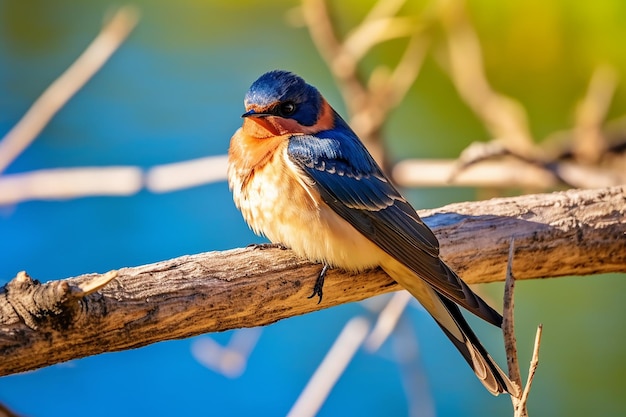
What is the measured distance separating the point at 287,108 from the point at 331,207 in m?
0.29

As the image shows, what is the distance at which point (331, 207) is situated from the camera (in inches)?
70.1

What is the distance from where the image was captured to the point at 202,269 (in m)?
1.53

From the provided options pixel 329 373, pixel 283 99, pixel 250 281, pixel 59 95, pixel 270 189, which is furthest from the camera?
pixel 59 95

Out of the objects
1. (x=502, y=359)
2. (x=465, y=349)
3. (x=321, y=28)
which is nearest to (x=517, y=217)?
(x=465, y=349)

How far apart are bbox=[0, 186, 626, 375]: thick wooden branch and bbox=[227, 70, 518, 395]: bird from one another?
2.3 inches

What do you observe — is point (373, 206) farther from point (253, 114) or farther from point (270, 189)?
point (253, 114)

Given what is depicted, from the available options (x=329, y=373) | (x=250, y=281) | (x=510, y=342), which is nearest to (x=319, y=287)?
(x=250, y=281)

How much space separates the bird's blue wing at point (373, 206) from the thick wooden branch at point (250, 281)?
101mm

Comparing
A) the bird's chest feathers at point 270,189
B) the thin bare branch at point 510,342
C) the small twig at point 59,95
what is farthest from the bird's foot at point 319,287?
the small twig at point 59,95

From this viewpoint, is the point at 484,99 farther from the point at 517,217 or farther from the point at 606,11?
the point at 517,217

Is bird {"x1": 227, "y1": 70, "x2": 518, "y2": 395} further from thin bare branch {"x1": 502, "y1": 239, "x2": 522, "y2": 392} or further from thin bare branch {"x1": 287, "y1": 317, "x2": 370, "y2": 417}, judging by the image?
thin bare branch {"x1": 287, "y1": 317, "x2": 370, "y2": 417}

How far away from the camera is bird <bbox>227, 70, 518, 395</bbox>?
167cm

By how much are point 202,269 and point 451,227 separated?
1.98 ft

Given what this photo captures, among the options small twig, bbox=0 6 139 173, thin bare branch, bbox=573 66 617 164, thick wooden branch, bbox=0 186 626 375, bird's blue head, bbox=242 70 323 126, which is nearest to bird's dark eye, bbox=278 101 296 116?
bird's blue head, bbox=242 70 323 126
